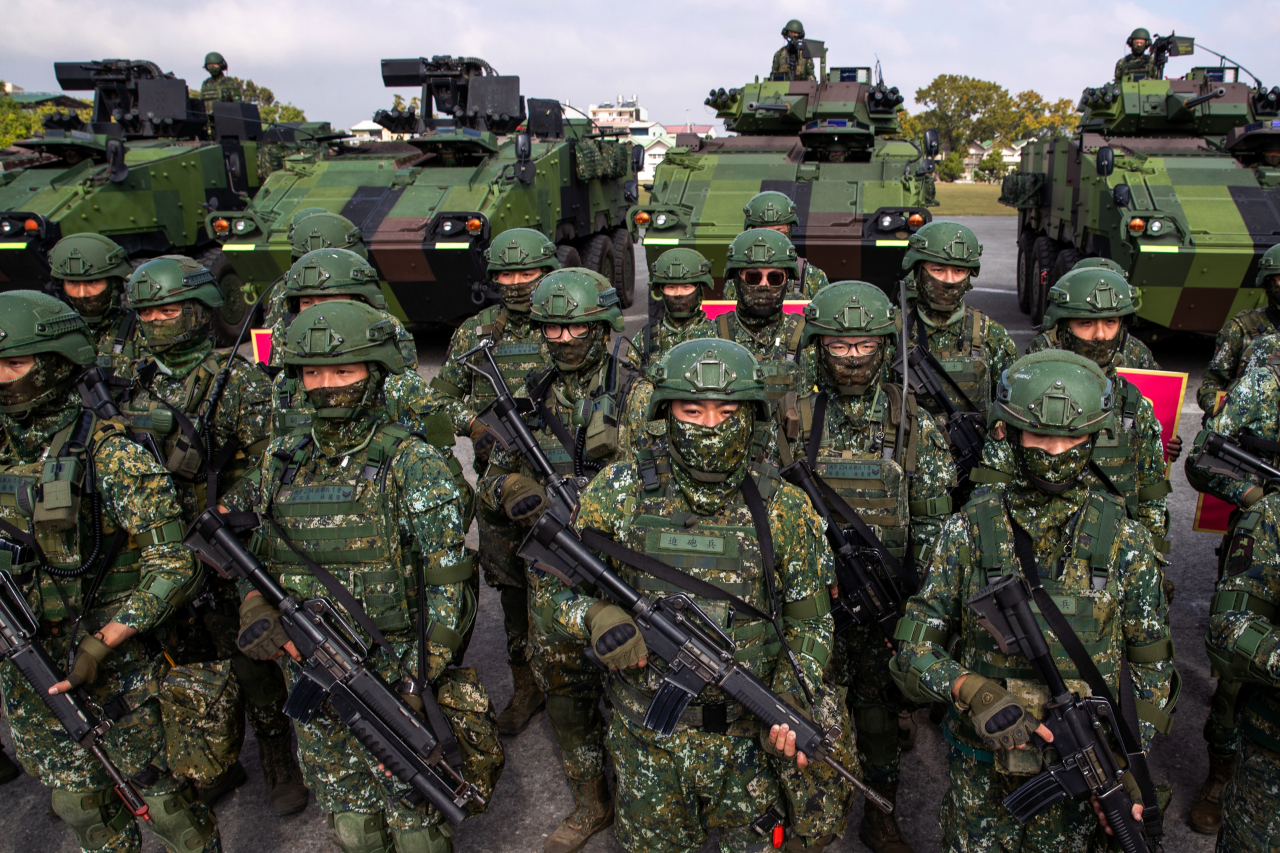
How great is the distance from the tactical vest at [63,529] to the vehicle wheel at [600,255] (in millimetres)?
10837

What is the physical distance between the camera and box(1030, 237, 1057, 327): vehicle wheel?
12.9 meters

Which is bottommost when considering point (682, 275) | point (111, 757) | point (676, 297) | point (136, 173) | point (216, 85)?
point (111, 757)

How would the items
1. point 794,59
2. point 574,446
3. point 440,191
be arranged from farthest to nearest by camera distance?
1. point 794,59
2. point 440,191
3. point 574,446

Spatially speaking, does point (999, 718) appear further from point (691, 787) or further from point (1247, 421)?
point (1247, 421)

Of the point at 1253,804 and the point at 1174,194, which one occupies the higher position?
the point at 1174,194

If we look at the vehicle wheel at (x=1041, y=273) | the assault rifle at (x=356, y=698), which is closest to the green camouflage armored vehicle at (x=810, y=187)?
the vehicle wheel at (x=1041, y=273)

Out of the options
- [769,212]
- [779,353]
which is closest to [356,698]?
[779,353]

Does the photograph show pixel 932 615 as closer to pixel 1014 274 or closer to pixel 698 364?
pixel 698 364

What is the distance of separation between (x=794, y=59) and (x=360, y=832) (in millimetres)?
12225

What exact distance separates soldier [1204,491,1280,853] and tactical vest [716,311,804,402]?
7.43 ft

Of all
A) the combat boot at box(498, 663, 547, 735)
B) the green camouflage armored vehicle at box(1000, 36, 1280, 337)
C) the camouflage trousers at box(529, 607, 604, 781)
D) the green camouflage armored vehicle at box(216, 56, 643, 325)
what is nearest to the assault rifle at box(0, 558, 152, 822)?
the camouflage trousers at box(529, 607, 604, 781)

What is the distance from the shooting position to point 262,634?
3037 millimetres

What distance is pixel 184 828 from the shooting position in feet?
11.4

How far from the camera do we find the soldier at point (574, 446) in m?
3.99
